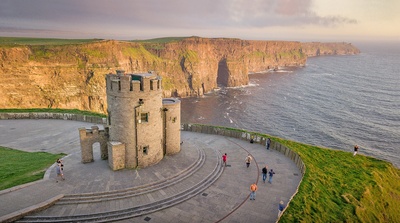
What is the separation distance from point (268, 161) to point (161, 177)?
12885mm

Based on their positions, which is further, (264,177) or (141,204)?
(264,177)

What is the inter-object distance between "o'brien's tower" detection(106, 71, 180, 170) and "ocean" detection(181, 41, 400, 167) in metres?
47.0

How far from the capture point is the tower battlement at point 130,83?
22.3m

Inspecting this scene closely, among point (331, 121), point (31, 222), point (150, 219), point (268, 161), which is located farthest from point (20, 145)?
point (331, 121)

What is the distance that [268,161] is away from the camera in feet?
94.5

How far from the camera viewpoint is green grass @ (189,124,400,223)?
1917 centimetres

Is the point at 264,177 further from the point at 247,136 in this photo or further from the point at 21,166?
the point at 21,166

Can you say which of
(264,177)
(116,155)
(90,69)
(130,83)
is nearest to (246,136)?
(264,177)

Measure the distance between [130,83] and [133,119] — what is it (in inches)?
129

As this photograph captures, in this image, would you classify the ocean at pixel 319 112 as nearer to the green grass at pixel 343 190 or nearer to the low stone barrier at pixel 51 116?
the green grass at pixel 343 190

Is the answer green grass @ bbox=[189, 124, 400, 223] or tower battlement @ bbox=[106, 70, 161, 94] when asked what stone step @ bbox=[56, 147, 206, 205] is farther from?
green grass @ bbox=[189, 124, 400, 223]

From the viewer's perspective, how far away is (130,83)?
2262cm

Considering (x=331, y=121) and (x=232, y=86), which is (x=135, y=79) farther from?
(x=232, y=86)

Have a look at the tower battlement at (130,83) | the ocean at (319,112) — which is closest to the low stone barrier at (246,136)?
the tower battlement at (130,83)
